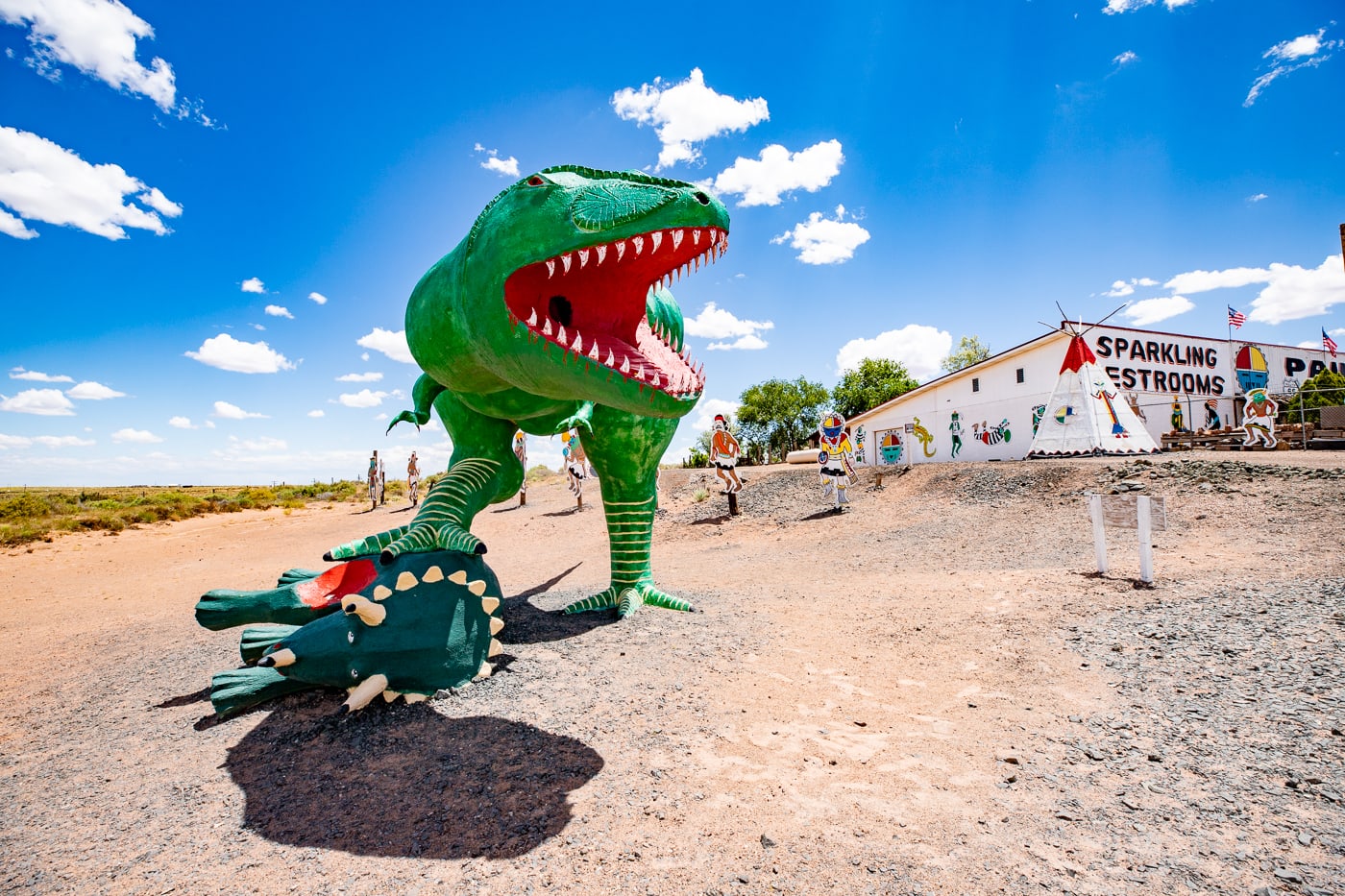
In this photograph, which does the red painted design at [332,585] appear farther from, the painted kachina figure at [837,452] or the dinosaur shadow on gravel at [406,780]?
the painted kachina figure at [837,452]

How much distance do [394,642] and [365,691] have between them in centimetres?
24

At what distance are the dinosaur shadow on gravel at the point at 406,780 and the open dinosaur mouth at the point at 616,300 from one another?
1.73 m

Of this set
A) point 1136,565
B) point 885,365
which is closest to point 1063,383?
point 1136,565

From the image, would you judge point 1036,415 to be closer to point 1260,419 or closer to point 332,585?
point 1260,419

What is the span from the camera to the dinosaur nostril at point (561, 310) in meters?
3.23

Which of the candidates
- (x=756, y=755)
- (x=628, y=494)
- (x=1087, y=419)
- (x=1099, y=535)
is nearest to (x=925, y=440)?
(x=1087, y=419)

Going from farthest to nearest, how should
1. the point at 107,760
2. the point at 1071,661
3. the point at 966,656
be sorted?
the point at 966,656 < the point at 1071,661 < the point at 107,760

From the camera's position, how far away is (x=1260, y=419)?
1557 centimetres

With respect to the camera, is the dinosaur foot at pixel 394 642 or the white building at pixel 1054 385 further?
the white building at pixel 1054 385

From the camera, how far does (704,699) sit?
3312 mm

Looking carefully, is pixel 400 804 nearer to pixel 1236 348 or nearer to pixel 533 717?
pixel 533 717

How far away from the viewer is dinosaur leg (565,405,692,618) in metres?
4.81

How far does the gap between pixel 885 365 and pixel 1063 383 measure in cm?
2637

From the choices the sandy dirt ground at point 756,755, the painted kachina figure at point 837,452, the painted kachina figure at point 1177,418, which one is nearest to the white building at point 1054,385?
the painted kachina figure at point 1177,418
